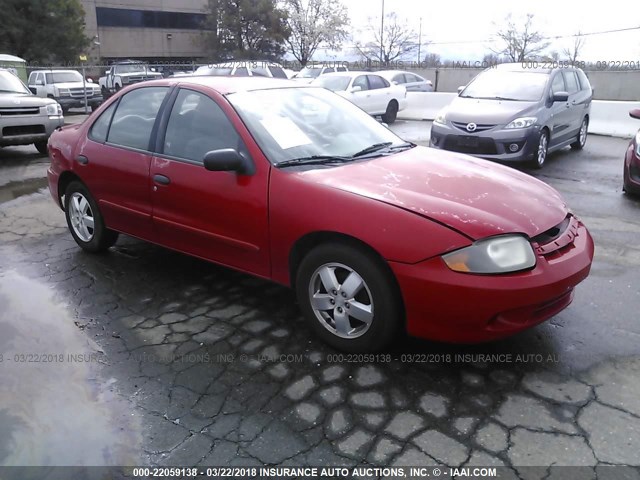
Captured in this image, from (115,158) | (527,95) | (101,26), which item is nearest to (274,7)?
(101,26)

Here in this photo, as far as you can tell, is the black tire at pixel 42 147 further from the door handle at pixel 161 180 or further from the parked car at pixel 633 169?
the parked car at pixel 633 169

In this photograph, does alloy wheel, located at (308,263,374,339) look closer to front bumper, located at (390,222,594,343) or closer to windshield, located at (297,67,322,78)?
front bumper, located at (390,222,594,343)

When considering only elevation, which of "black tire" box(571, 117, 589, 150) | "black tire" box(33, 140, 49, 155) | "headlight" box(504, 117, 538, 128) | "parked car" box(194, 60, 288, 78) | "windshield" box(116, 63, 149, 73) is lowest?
"black tire" box(33, 140, 49, 155)

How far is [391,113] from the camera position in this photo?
1585 centimetres

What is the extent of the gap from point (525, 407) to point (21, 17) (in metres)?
38.3

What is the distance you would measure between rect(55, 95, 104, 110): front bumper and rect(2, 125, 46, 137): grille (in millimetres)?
11462

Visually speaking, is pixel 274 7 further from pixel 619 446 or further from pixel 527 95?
pixel 619 446

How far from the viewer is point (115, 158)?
173 inches

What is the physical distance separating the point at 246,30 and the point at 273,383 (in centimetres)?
4644

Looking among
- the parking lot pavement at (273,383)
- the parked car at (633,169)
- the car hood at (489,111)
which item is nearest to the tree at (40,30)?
the car hood at (489,111)

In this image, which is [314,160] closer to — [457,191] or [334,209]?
[334,209]

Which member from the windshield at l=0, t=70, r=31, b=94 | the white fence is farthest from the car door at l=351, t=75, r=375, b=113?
the windshield at l=0, t=70, r=31, b=94

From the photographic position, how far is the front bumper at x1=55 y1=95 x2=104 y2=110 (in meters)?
21.0

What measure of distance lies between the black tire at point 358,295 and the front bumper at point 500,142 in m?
5.80
